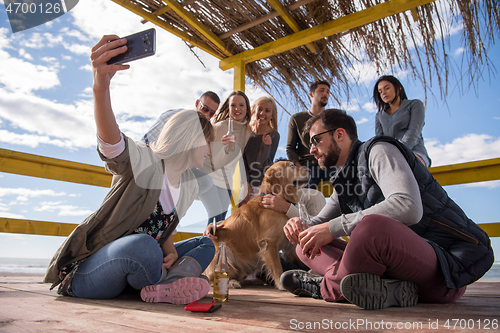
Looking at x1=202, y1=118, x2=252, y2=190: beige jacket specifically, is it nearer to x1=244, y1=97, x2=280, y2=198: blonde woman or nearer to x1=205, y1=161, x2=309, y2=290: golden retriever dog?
x1=244, y1=97, x2=280, y2=198: blonde woman

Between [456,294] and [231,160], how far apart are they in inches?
90.9

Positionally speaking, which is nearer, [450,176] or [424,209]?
[424,209]

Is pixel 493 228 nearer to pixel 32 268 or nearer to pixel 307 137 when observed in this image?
pixel 307 137

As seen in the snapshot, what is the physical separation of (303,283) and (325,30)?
105 inches

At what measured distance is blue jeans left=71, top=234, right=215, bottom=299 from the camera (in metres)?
1.41

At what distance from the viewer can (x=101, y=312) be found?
3.84 ft

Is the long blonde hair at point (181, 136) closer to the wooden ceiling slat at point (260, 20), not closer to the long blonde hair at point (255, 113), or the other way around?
the long blonde hair at point (255, 113)

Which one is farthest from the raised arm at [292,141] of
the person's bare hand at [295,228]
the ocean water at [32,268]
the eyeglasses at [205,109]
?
the ocean water at [32,268]

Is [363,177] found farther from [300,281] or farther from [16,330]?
[16,330]

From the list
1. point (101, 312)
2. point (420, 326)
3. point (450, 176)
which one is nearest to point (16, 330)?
point (101, 312)

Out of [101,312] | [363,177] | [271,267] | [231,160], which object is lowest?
[271,267]

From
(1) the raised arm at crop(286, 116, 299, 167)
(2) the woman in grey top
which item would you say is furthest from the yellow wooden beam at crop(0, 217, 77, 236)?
(2) the woman in grey top

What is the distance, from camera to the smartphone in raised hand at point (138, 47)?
111 cm

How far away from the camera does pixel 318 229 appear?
149cm
